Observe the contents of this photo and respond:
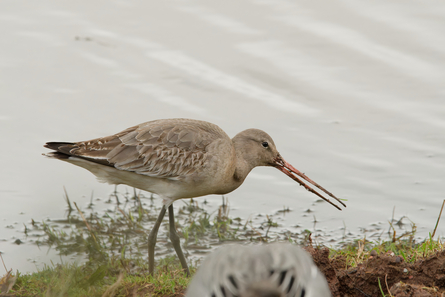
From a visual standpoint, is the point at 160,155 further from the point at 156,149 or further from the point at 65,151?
the point at 65,151

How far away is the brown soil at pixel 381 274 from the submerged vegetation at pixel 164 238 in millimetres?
333

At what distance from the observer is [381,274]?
13.9ft

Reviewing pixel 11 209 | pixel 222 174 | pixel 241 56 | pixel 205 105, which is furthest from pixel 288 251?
pixel 241 56

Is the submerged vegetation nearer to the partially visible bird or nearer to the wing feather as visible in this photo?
the wing feather

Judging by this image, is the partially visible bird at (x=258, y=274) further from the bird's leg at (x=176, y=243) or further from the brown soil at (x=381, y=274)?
the bird's leg at (x=176, y=243)

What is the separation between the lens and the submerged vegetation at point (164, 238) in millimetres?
4539

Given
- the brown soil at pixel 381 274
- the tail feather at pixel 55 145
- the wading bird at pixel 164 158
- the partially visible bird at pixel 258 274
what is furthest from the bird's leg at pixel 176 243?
the partially visible bird at pixel 258 274

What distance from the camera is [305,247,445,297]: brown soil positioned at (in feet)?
13.6

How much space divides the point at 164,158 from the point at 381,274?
2.57 metres

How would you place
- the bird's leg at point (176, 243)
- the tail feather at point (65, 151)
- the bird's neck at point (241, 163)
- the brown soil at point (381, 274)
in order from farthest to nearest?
1. the bird's neck at point (241, 163)
2. the tail feather at point (65, 151)
3. the bird's leg at point (176, 243)
4. the brown soil at point (381, 274)

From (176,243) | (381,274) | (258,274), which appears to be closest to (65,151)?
(176,243)

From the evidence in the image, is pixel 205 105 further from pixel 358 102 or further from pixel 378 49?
pixel 378 49

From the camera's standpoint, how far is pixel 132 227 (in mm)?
6648

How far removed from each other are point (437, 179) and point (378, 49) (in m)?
2.76
